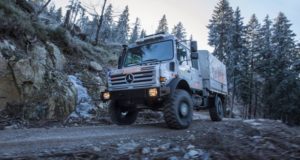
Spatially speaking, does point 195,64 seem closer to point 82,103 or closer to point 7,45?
point 82,103

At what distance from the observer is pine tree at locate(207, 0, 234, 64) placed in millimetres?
39438

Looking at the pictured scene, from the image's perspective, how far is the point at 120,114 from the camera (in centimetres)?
1043

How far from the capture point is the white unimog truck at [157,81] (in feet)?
27.8

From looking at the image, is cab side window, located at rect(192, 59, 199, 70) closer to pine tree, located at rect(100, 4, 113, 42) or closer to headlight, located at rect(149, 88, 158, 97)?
headlight, located at rect(149, 88, 158, 97)

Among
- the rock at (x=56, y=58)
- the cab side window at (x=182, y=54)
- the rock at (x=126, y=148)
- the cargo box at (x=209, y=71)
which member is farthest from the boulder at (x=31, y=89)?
the rock at (x=126, y=148)

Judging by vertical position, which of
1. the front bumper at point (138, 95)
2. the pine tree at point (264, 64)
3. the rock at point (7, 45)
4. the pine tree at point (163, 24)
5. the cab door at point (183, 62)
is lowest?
the front bumper at point (138, 95)

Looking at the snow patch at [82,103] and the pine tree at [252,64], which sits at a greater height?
the pine tree at [252,64]

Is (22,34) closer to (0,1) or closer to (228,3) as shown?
(0,1)

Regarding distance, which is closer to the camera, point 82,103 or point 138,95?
point 138,95

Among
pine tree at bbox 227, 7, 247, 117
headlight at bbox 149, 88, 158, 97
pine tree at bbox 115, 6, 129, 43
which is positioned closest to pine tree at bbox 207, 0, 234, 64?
pine tree at bbox 227, 7, 247, 117

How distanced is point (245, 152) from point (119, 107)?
→ 21.2 feet

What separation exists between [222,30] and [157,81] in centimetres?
3541

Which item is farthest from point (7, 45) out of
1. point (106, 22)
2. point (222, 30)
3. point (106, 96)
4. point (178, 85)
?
point (106, 22)

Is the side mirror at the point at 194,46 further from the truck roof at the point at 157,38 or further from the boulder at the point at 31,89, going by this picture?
the boulder at the point at 31,89
